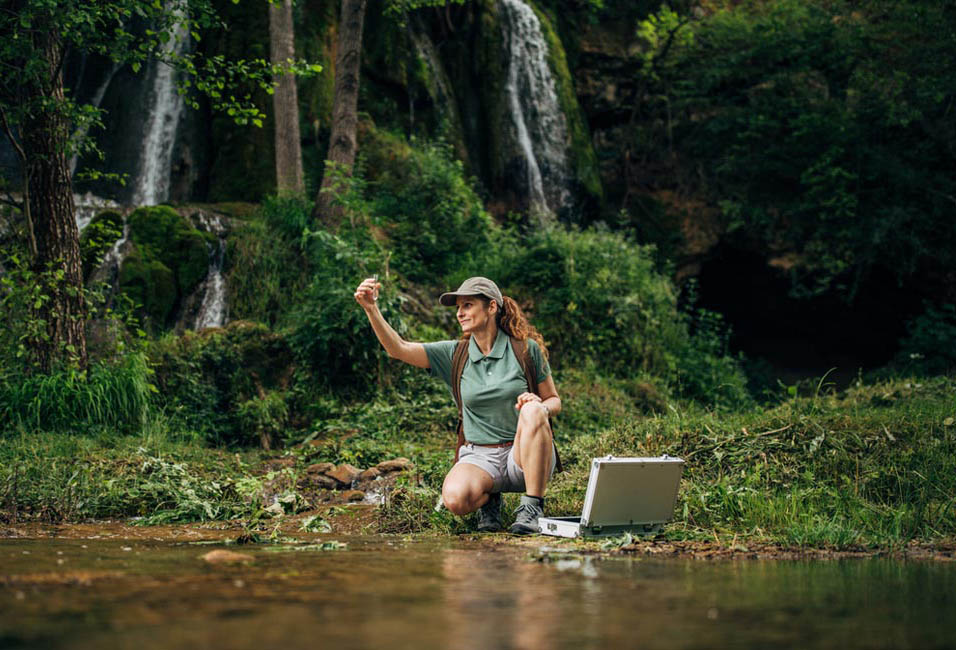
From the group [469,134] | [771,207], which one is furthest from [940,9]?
[469,134]

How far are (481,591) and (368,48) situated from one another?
1539 centimetres

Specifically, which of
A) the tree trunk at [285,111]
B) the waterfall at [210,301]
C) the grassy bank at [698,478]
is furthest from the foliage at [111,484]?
the tree trunk at [285,111]

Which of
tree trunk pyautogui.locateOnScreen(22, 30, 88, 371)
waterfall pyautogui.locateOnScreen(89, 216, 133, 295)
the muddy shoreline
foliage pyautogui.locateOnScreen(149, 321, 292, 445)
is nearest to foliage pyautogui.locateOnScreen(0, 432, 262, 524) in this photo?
the muddy shoreline

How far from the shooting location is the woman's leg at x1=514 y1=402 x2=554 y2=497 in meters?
5.19

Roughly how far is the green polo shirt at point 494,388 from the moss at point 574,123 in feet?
45.3

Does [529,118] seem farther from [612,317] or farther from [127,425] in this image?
[127,425]

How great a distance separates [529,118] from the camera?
1858 centimetres

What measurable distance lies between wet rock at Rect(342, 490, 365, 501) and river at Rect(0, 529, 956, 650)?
2656 mm

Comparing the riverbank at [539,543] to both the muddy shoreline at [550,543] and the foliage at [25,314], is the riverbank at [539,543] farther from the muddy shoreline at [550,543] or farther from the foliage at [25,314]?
the foliage at [25,314]

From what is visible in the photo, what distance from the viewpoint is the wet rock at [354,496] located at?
7105 mm

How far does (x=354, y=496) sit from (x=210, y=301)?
232 inches

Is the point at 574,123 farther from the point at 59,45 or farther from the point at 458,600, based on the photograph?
the point at 458,600

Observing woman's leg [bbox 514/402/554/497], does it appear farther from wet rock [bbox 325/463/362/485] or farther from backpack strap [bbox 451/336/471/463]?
wet rock [bbox 325/463/362/485]

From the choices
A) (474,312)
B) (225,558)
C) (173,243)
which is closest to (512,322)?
(474,312)
